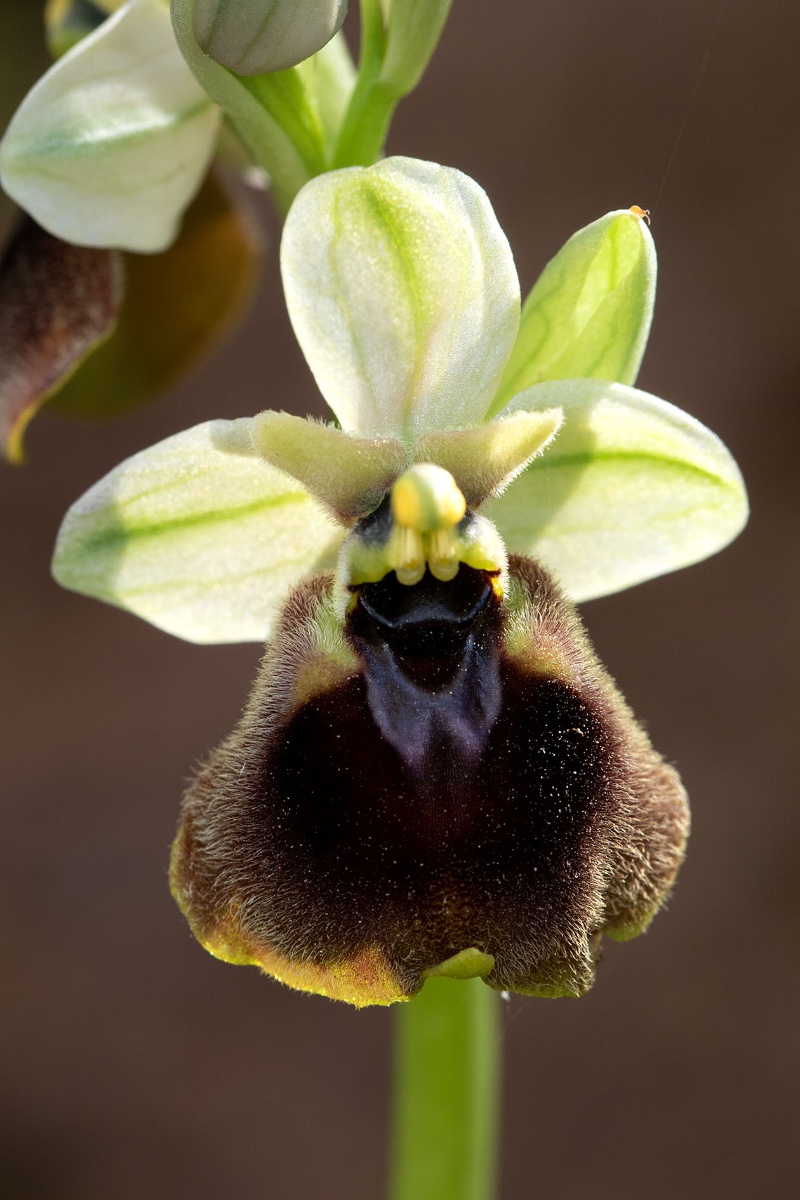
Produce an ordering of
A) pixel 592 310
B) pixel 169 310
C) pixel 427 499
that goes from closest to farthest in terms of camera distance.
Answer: pixel 427 499 < pixel 592 310 < pixel 169 310

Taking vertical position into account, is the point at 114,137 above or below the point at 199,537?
above

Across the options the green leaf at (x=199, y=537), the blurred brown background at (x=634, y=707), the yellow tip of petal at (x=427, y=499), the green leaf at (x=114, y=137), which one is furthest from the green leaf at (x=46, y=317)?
the blurred brown background at (x=634, y=707)

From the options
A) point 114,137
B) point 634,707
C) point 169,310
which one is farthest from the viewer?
point 634,707

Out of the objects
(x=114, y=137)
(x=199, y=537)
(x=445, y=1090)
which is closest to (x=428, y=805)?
(x=199, y=537)

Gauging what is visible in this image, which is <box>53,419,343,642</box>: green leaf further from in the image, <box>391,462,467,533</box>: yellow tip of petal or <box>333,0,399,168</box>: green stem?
<box>333,0,399,168</box>: green stem

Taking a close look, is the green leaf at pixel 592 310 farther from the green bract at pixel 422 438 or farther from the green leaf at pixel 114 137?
the green leaf at pixel 114 137

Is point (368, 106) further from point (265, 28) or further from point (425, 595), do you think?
point (425, 595)

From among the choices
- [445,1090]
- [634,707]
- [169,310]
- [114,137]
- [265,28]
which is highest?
[265,28]

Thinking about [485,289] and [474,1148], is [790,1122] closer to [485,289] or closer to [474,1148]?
[474,1148]
